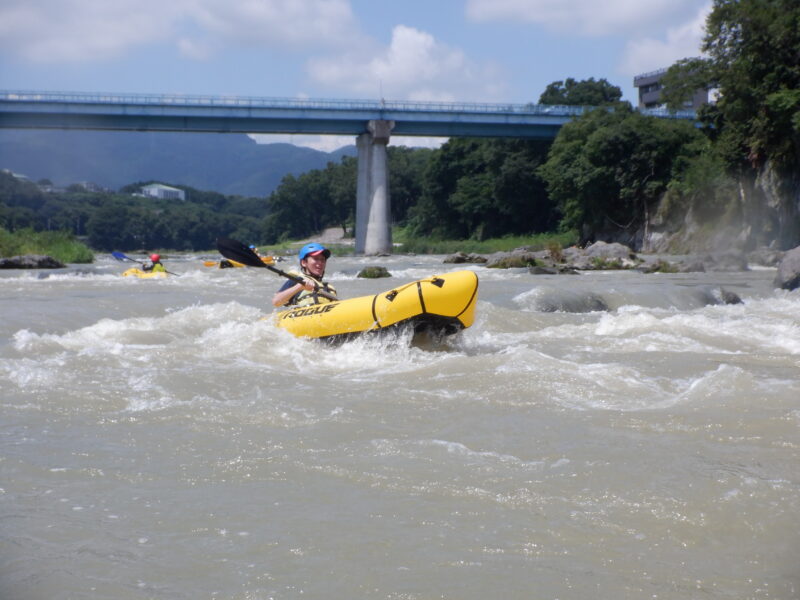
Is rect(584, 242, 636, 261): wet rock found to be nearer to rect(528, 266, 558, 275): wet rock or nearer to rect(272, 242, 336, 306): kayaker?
rect(528, 266, 558, 275): wet rock

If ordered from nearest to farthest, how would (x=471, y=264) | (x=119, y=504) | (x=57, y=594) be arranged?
(x=57, y=594) < (x=119, y=504) < (x=471, y=264)

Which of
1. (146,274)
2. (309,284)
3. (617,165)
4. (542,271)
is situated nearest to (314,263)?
(309,284)

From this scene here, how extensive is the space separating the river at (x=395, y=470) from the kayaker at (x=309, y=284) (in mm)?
521

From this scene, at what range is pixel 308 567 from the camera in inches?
110

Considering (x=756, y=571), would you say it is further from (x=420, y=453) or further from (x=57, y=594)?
(x=57, y=594)

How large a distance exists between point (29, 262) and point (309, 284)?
17.8 meters

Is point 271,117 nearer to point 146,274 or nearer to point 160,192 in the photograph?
point 146,274

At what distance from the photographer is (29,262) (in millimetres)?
23188

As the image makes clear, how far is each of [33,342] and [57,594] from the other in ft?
18.1

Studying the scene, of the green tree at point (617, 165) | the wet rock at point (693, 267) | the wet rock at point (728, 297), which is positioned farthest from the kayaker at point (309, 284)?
the green tree at point (617, 165)

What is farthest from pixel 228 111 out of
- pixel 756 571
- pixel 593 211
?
pixel 756 571

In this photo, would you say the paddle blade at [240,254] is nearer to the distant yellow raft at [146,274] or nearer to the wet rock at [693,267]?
the distant yellow raft at [146,274]

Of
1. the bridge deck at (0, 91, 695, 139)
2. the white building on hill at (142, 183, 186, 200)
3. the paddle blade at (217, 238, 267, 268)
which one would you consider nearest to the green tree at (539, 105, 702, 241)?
the bridge deck at (0, 91, 695, 139)

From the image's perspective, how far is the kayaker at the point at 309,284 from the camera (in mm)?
8023
